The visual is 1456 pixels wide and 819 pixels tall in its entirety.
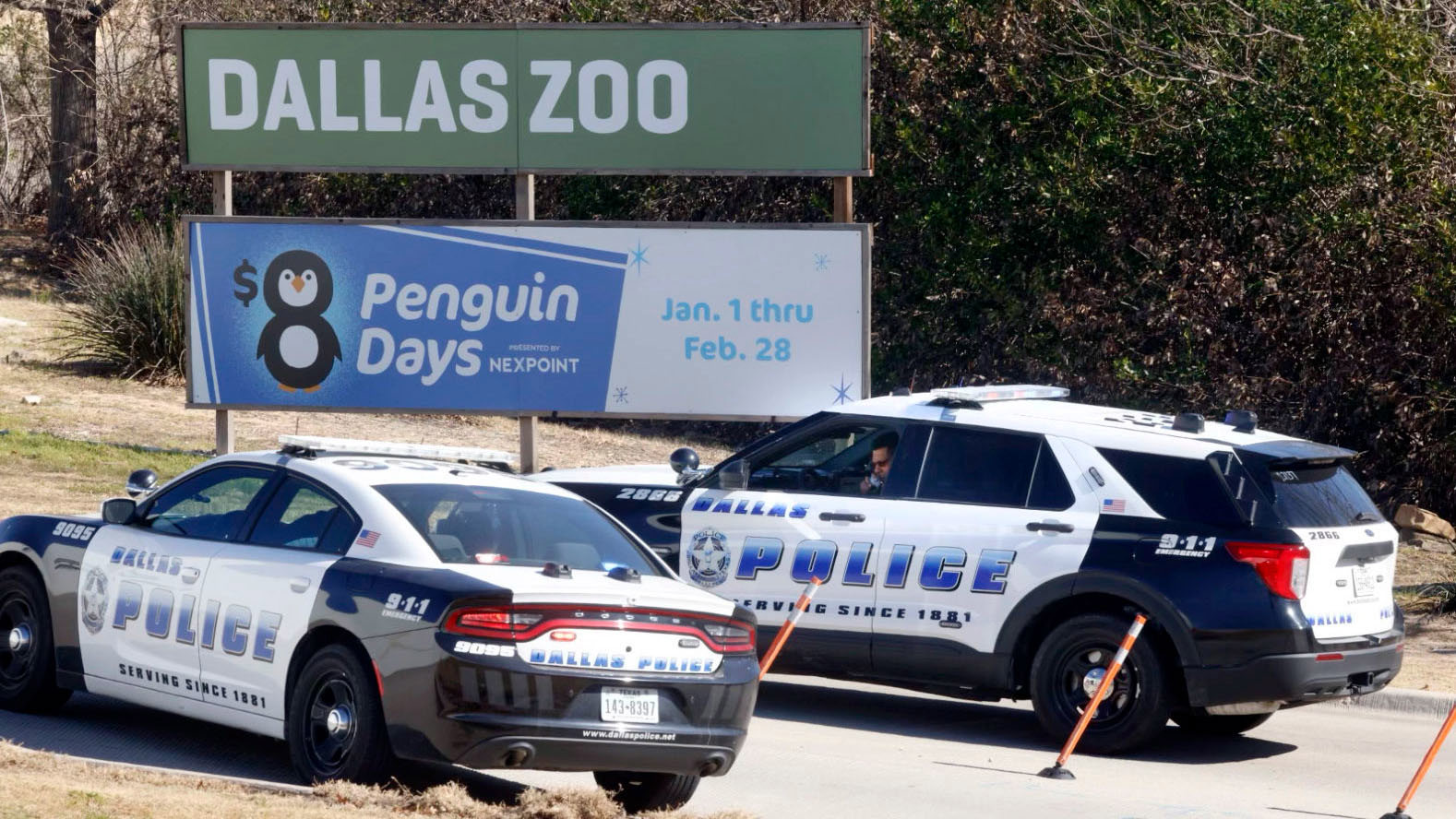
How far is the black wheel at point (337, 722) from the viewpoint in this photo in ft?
21.9

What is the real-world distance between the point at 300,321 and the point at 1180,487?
901 centimetres

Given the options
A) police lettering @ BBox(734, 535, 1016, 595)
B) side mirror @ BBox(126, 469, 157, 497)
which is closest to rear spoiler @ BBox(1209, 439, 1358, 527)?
police lettering @ BBox(734, 535, 1016, 595)

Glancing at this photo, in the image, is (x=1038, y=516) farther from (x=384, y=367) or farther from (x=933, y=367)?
(x=933, y=367)

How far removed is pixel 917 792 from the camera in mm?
8031

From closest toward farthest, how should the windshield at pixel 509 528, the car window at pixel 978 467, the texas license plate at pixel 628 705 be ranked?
1. the texas license plate at pixel 628 705
2. the windshield at pixel 509 528
3. the car window at pixel 978 467

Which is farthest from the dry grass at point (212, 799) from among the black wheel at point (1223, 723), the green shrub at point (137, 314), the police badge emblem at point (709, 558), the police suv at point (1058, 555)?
the green shrub at point (137, 314)

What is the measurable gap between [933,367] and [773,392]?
836 centimetres

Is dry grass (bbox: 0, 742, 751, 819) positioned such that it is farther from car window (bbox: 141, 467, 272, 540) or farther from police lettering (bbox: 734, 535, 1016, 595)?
police lettering (bbox: 734, 535, 1016, 595)

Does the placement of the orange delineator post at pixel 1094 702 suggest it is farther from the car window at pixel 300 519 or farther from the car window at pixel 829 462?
the car window at pixel 300 519

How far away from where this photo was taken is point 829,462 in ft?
32.6

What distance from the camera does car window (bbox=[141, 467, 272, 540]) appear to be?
7785mm

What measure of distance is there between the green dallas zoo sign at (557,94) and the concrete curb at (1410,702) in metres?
6.20

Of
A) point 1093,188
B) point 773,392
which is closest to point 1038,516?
point 773,392

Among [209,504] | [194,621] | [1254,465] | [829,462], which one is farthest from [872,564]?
[194,621]
